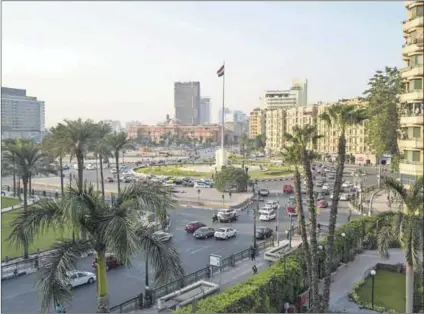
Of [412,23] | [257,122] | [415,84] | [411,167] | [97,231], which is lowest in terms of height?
[97,231]

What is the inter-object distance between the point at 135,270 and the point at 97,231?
14.6 metres

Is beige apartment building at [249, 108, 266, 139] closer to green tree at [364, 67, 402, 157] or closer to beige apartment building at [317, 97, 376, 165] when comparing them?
beige apartment building at [317, 97, 376, 165]

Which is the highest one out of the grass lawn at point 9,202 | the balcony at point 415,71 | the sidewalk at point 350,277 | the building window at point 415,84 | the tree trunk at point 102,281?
the balcony at point 415,71

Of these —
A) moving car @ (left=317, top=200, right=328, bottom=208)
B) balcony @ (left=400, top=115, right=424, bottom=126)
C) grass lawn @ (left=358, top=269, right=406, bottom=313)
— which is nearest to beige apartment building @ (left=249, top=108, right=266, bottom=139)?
moving car @ (left=317, top=200, right=328, bottom=208)

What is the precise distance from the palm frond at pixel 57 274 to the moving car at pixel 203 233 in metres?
21.3

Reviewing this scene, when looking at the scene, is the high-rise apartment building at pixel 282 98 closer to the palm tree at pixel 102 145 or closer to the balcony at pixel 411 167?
the palm tree at pixel 102 145

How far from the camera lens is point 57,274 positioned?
8.40 metres

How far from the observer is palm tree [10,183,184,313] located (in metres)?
8.38

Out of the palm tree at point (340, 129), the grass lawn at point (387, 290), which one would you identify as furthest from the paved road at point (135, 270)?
the grass lawn at point (387, 290)

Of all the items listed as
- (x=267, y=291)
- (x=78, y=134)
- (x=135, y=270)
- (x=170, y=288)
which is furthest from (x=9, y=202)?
(x=267, y=291)

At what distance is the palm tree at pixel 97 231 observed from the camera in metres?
8.38

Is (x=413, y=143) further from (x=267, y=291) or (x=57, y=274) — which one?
(x=57, y=274)

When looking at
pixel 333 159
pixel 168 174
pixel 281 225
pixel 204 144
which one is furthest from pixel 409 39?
pixel 204 144

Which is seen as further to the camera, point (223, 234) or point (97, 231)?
point (223, 234)
